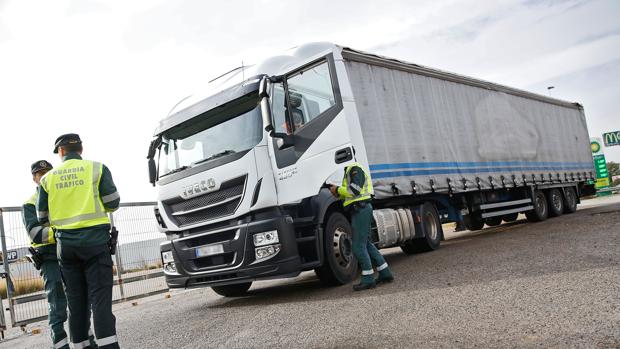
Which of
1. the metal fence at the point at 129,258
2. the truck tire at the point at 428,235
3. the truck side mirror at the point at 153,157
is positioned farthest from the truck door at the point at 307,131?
the metal fence at the point at 129,258

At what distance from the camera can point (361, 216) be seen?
6949mm

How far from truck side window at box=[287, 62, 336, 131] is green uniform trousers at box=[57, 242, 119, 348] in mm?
3298

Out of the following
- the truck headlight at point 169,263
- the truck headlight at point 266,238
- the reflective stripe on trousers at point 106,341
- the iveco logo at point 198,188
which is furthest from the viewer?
A: the truck headlight at point 169,263

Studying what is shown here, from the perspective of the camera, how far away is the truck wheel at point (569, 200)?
16.5 m

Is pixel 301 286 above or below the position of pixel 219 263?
below

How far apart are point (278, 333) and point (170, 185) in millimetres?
3120

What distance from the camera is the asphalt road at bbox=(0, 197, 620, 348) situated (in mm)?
4012

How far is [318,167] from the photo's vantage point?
6.96 meters

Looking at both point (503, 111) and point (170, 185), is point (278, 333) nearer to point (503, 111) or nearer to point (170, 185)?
point (170, 185)

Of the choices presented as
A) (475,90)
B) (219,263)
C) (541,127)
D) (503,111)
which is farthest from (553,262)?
(541,127)

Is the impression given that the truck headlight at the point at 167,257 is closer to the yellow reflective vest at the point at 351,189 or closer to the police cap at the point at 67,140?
the yellow reflective vest at the point at 351,189

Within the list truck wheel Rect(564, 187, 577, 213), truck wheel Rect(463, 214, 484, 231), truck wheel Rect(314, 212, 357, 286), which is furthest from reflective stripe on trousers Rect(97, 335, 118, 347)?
truck wheel Rect(564, 187, 577, 213)

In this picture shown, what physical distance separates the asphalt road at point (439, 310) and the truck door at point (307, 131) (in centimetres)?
153

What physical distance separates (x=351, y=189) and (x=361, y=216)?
1.40 feet
